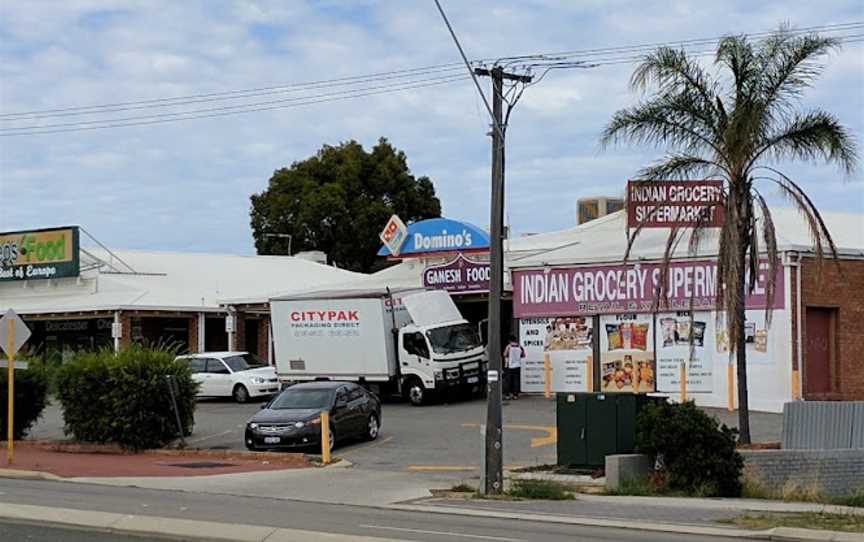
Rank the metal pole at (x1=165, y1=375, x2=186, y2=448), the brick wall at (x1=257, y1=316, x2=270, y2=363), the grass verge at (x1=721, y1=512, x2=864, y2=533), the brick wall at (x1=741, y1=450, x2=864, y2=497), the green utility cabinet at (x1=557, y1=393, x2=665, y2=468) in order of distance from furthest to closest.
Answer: the brick wall at (x1=257, y1=316, x2=270, y2=363), the metal pole at (x1=165, y1=375, x2=186, y2=448), the green utility cabinet at (x1=557, y1=393, x2=665, y2=468), the brick wall at (x1=741, y1=450, x2=864, y2=497), the grass verge at (x1=721, y1=512, x2=864, y2=533)

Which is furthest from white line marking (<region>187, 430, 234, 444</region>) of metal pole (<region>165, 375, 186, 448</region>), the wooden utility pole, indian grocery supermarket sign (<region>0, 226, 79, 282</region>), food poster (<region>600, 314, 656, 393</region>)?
indian grocery supermarket sign (<region>0, 226, 79, 282</region>)

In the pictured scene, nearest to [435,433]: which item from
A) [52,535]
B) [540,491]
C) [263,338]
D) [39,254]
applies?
[540,491]

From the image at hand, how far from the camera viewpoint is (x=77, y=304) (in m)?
48.3

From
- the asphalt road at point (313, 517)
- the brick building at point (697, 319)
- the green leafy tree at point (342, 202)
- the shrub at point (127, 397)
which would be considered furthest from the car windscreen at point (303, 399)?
the green leafy tree at point (342, 202)

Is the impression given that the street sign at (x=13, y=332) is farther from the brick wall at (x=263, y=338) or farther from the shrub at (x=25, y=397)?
the brick wall at (x=263, y=338)

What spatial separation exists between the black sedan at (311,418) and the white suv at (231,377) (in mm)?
11133

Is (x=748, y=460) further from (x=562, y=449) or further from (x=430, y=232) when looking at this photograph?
(x=430, y=232)

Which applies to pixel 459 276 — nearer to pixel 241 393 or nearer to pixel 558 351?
pixel 558 351

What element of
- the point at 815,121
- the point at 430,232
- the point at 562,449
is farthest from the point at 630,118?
the point at 430,232

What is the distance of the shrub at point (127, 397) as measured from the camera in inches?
1171

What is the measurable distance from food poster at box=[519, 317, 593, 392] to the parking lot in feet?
2.78

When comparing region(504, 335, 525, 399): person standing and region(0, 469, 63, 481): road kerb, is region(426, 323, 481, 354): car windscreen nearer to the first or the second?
region(504, 335, 525, 399): person standing

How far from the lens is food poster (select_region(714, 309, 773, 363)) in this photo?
3434 centimetres

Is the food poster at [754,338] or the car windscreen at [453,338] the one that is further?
the car windscreen at [453,338]
